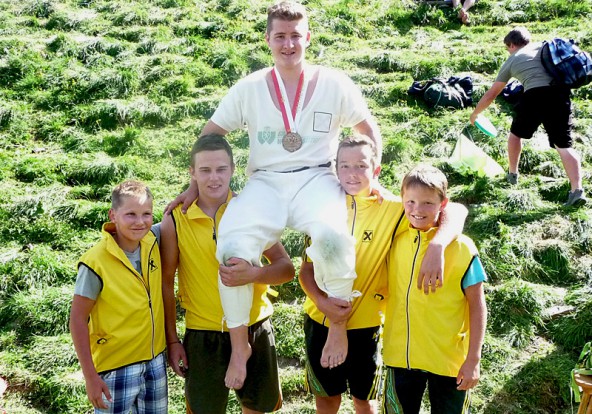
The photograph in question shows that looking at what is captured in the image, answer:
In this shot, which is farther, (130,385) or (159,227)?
(159,227)

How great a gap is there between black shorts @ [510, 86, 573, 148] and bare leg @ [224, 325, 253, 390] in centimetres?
437

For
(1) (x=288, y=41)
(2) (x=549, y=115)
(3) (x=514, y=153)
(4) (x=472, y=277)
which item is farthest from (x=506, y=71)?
(4) (x=472, y=277)

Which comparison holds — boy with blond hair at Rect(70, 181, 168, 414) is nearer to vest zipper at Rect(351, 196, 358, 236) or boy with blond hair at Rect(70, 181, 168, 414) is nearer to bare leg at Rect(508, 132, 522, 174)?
vest zipper at Rect(351, 196, 358, 236)

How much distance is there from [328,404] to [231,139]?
4.08m

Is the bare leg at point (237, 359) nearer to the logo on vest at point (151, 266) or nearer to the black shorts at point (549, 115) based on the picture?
the logo on vest at point (151, 266)

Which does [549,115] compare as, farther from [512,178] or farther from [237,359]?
[237,359]

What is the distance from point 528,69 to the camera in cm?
639

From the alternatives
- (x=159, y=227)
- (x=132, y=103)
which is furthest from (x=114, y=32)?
(x=159, y=227)

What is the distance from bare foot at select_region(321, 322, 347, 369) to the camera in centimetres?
298

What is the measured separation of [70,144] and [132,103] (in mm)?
971

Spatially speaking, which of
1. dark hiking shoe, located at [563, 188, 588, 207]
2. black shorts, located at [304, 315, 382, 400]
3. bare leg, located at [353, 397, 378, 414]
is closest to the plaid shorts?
black shorts, located at [304, 315, 382, 400]

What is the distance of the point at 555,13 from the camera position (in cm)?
1020

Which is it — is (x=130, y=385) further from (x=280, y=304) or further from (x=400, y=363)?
(x=280, y=304)

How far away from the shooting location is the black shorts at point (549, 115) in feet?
20.3
